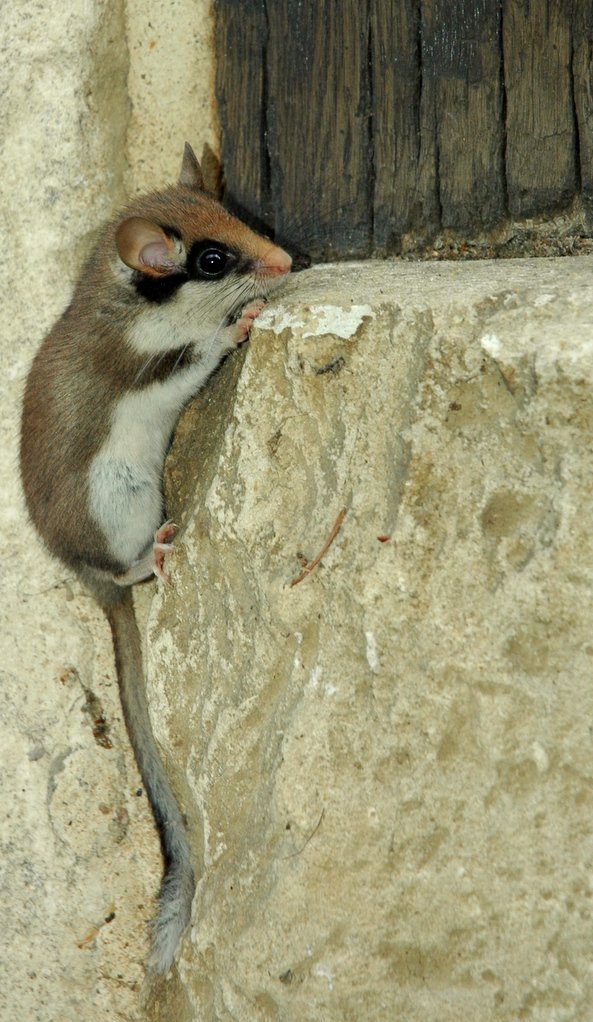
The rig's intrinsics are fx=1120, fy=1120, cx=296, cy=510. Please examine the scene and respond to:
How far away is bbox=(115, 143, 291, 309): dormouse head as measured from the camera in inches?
133

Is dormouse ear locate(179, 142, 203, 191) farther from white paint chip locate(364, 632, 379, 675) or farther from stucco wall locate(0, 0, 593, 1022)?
white paint chip locate(364, 632, 379, 675)

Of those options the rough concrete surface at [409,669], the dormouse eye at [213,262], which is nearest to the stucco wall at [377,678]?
the rough concrete surface at [409,669]

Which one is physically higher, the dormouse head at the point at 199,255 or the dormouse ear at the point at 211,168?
the dormouse ear at the point at 211,168

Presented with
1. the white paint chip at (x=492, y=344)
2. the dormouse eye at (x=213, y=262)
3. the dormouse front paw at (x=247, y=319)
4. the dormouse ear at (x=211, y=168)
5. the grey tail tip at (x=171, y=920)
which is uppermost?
the dormouse ear at (x=211, y=168)

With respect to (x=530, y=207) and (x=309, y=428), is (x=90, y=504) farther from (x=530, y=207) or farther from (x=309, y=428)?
(x=530, y=207)

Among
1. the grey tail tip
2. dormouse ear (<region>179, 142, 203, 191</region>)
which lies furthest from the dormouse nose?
the grey tail tip

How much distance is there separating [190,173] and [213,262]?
1.08 feet

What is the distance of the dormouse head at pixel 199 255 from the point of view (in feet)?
11.1

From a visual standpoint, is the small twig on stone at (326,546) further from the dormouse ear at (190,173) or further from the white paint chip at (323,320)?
the dormouse ear at (190,173)

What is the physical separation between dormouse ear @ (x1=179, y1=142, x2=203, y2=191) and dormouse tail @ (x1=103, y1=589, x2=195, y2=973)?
1337mm

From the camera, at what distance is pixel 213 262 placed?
11.4 ft

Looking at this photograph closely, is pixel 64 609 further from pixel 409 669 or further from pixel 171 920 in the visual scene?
pixel 409 669

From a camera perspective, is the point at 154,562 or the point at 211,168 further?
the point at 211,168

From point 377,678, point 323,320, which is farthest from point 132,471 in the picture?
point 377,678
